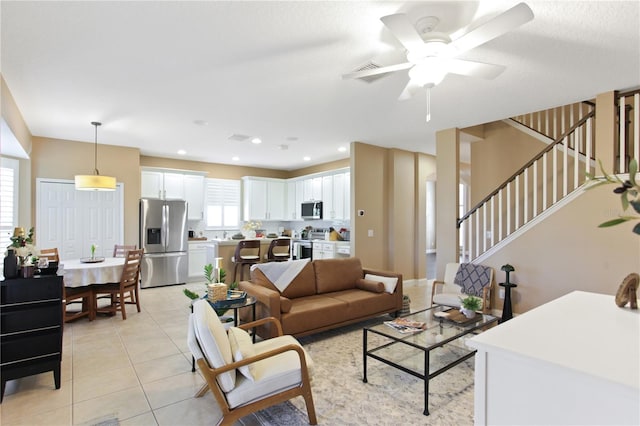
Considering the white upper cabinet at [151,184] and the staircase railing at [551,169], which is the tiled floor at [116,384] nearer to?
the white upper cabinet at [151,184]

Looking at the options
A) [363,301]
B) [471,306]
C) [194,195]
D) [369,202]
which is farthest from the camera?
[194,195]

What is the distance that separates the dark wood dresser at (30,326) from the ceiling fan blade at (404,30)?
124 inches

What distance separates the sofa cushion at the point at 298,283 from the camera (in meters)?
3.80

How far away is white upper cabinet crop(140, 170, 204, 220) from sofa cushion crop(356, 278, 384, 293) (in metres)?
4.61

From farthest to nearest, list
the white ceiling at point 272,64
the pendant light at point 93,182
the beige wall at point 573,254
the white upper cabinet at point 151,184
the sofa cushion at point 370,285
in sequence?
the white upper cabinet at point 151,184, the pendant light at point 93,182, the sofa cushion at point 370,285, the beige wall at point 573,254, the white ceiling at point 272,64

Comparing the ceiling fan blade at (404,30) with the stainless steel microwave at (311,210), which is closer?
the ceiling fan blade at (404,30)

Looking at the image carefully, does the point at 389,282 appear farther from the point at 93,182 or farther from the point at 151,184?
the point at 151,184

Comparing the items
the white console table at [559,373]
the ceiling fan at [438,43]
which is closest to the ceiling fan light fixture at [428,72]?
the ceiling fan at [438,43]

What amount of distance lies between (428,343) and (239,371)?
148 cm

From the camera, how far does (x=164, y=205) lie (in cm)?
656

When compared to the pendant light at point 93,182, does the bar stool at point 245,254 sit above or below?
below

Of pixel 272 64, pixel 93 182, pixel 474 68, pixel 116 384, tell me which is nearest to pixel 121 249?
pixel 93 182

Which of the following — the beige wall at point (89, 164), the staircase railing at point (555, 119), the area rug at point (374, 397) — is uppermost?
the staircase railing at point (555, 119)

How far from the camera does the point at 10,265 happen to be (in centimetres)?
254
